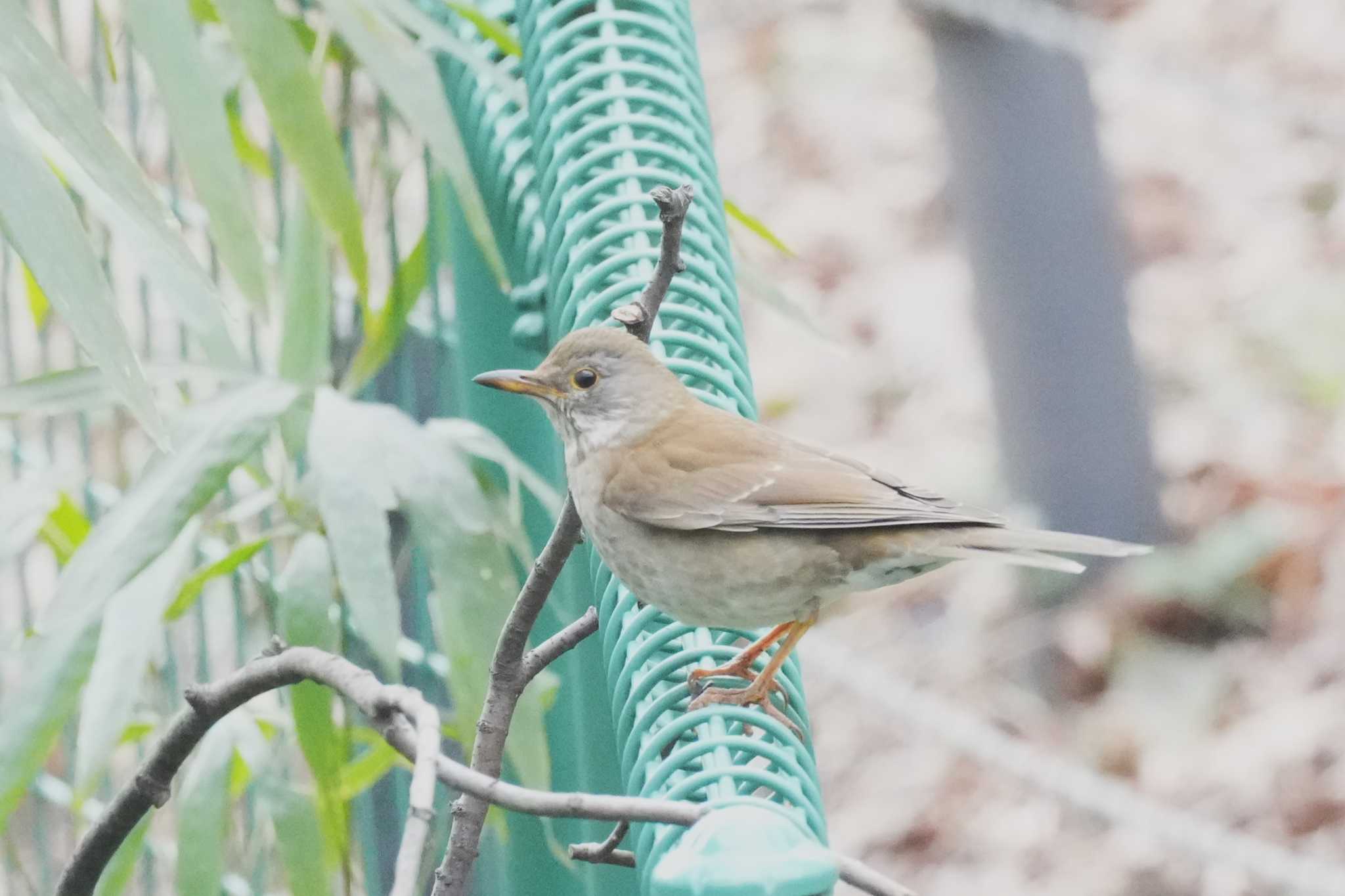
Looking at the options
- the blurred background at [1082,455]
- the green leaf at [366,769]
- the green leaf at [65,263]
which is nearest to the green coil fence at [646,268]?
the green leaf at [366,769]

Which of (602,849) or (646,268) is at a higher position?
(646,268)

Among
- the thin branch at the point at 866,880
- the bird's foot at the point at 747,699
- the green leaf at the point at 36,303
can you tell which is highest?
the green leaf at the point at 36,303

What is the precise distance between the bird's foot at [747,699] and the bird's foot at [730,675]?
0.5 inches

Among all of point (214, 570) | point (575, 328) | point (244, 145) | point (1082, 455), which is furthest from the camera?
point (1082, 455)

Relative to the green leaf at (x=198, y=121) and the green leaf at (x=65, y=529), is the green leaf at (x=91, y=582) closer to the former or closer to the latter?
the green leaf at (x=198, y=121)

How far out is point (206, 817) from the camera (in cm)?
219

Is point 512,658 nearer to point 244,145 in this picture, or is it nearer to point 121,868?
point 121,868

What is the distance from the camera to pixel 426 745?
3.70 feet

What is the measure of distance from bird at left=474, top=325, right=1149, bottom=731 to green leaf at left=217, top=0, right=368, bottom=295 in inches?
12.6

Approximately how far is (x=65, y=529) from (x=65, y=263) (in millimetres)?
1391

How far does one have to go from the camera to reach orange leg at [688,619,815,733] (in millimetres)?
1762

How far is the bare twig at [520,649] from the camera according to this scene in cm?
136

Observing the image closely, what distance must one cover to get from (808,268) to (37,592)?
4.02 metres

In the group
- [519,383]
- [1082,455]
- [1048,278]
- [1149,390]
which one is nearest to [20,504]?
[519,383]
